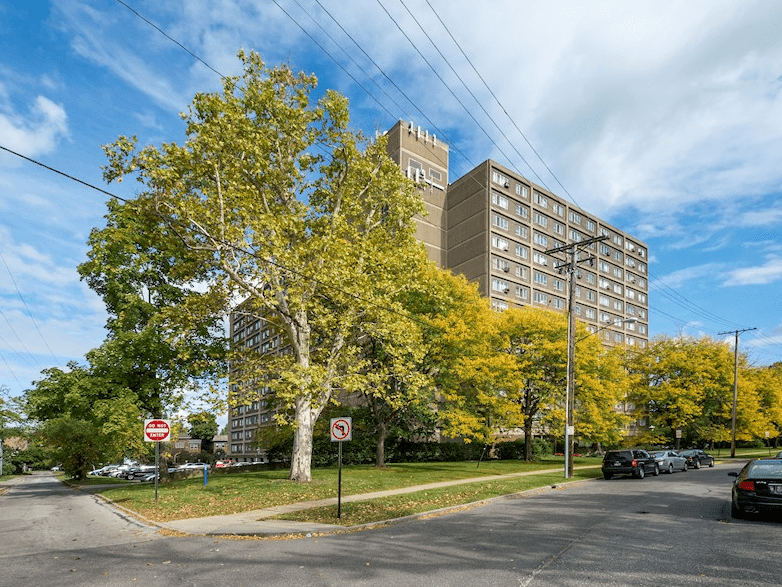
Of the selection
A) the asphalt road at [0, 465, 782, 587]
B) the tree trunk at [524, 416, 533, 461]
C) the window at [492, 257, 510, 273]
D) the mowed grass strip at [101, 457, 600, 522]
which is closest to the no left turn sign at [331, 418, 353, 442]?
the asphalt road at [0, 465, 782, 587]

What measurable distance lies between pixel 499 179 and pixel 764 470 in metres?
63.7

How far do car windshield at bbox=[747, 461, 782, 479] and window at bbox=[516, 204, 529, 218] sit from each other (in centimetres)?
6448

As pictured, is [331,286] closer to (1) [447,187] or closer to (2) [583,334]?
(2) [583,334]

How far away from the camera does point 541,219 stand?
7975 cm

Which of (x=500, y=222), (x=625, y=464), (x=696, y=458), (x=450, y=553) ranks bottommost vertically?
(x=696, y=458)

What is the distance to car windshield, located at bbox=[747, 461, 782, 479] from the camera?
40.4ft

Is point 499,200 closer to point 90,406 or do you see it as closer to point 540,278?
point 540,278

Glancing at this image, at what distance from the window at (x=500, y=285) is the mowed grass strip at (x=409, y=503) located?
47.3 metres

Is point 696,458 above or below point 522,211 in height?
below

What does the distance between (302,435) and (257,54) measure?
51.1ft

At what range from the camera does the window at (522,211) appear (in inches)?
2976

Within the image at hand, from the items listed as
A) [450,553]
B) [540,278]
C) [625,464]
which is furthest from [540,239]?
[450,553]

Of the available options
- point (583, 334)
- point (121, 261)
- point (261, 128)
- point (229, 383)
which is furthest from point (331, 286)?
point (583, 334)

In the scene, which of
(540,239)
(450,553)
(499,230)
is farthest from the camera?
(540,239)
